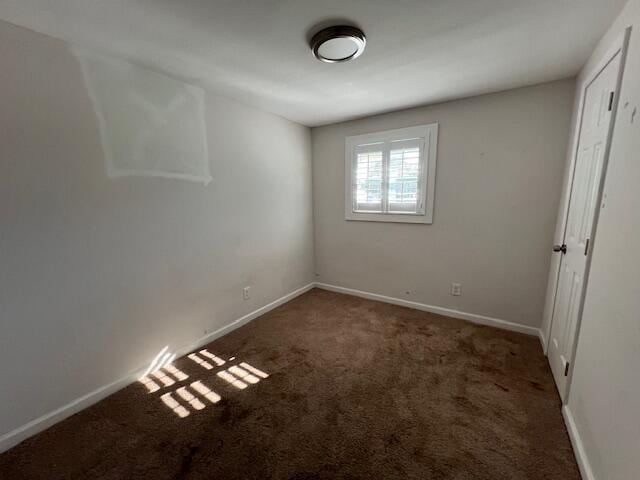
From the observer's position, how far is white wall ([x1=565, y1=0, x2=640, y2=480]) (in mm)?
976

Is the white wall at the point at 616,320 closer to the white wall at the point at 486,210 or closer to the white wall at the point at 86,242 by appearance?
the white wall at the point at 486,210

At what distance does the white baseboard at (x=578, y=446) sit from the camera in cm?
120

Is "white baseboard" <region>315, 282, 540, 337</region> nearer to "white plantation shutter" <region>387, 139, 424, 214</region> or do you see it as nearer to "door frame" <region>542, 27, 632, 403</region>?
"door frame" <region>542, 27, 632, 403</region>

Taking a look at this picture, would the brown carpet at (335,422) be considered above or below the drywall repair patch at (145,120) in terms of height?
below

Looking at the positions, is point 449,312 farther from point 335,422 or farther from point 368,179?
point 335,422

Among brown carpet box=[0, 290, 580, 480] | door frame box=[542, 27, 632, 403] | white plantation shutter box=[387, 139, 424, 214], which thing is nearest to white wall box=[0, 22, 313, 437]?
brown carpet box=[0, 290, 580, 480]

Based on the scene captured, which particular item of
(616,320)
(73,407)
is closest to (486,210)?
(616,320)

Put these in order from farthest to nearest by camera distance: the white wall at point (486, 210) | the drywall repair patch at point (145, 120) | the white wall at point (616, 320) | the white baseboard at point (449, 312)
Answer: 1. the white baseboard at point (449, 312)
2. the white wall at point (486, 210)
3. the drywall repair patch at point (145, 120)
4. the white wall at point (616, 320)

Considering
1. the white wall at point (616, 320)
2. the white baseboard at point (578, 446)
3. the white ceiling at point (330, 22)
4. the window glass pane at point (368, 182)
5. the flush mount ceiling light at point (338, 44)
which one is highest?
the white ceiling at point (330, 22)

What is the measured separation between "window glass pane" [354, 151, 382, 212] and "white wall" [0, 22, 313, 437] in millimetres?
1292

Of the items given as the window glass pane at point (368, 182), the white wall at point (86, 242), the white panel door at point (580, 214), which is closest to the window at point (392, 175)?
the window glass pane at point (368, 182)

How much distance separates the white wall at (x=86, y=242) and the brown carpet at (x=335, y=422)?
33cm

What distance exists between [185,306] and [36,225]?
1110 millimetres

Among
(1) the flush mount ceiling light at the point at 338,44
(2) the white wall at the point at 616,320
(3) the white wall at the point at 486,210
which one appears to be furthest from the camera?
(3) the white wall at the point at 486,210
